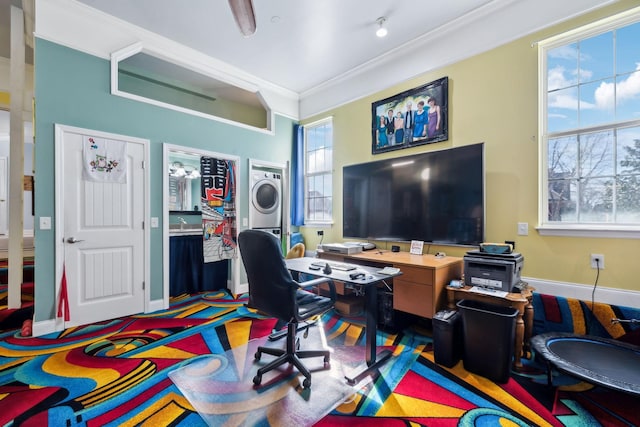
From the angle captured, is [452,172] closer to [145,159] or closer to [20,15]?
[145,159]

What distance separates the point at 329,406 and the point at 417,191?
2317 mm

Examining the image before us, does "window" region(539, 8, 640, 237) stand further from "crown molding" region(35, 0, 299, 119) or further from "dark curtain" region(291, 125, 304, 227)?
"crown molding" region(35, 0, 299, 119)

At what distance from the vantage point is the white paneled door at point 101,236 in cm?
287

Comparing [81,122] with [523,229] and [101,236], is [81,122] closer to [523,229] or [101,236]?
[101,236]

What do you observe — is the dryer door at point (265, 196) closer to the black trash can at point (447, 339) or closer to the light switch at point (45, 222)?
the light switch at point (45, 222)

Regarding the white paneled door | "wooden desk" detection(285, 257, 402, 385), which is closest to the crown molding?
the white paneled door

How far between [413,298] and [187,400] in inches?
77.2

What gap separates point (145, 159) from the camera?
3324 millimetres

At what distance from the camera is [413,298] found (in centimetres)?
259

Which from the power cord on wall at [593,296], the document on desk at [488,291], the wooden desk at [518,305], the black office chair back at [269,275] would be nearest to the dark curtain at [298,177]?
the black office chair back at [269,275]

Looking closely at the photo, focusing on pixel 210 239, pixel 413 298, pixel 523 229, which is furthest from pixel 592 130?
pixel 210 239

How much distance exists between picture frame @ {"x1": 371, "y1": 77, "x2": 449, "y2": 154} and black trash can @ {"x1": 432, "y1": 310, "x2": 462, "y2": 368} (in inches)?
77.6

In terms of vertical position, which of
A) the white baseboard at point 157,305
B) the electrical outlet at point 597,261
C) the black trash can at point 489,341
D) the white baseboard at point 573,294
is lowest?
the white baseboard at point 157,305

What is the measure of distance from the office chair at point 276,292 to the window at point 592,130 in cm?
227
